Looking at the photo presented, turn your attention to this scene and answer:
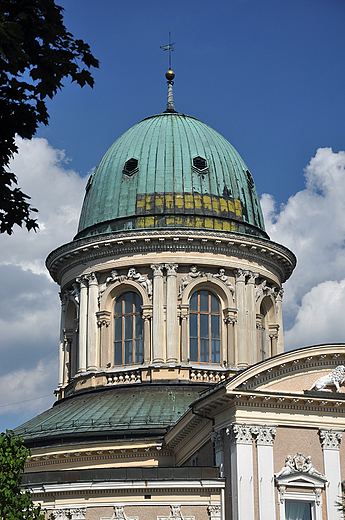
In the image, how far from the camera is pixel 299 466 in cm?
2769

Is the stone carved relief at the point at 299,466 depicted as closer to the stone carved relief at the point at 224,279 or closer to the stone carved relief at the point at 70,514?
the stone carved relief at the point at 70,514

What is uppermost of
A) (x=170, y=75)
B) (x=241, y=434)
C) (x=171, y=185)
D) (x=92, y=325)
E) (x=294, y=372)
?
(x=170, y=75)

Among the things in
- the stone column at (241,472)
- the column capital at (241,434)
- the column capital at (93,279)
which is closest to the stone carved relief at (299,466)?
the stone column at (241,472)

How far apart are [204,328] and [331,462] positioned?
40.0 ft

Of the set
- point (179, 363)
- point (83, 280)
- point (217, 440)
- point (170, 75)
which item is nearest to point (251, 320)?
point (179, 363)

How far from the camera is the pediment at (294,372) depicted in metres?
27.7

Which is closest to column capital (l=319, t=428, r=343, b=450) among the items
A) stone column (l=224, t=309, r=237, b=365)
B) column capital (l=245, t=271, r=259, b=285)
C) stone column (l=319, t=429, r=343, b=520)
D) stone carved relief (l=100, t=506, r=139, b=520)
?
stone column (l=319, t=429, r=343, b=520)

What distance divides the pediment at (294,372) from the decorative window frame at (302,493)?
268cm

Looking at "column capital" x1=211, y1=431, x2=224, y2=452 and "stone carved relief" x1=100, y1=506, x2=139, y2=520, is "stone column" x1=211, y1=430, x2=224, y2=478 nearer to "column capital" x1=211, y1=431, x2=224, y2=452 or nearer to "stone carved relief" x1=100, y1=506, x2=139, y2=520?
"column capital" x1=211, y1=431, x2=224, y2=452

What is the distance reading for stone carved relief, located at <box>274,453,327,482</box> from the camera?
1083 inches

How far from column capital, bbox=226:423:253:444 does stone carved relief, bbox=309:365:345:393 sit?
2802 millimetres

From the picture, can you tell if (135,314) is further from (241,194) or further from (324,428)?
(324,428)

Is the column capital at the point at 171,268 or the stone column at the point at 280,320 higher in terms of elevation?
the column capital at the point at 171,268

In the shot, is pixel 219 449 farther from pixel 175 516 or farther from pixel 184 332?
pixel 184 332
